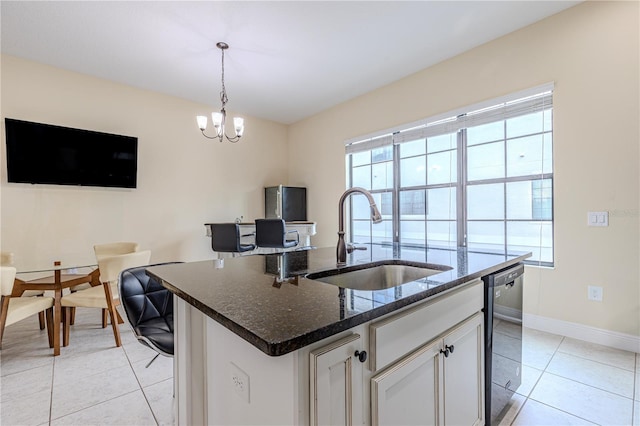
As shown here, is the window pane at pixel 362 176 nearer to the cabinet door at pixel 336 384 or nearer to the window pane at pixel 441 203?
the window pane at pixel 441 203

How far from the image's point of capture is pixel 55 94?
3.43 meters

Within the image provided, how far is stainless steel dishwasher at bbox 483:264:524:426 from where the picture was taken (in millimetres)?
1366

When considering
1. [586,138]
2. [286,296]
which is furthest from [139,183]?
[586,138]

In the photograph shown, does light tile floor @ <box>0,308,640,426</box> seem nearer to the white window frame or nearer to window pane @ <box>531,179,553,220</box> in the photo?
the white window frame

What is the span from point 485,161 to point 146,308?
339 centimetres

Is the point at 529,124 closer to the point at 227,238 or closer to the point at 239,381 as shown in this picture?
the point at 239,381

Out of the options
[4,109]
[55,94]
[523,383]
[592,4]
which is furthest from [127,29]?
[523,383]

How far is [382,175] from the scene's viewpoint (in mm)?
4227

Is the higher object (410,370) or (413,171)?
(413,171)

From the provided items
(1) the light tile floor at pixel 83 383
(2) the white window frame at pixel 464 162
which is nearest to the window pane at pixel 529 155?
(2) the white window frame at pixel 464 162

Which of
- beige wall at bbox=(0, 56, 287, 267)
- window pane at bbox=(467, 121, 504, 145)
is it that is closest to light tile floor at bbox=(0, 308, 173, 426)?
beige wall at bbox=(0, 56, 287, 267)

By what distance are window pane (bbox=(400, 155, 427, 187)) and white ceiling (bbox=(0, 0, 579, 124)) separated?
1104 mm

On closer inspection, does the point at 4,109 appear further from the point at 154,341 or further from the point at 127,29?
the point at 154,341

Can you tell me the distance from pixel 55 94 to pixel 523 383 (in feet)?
17.7
